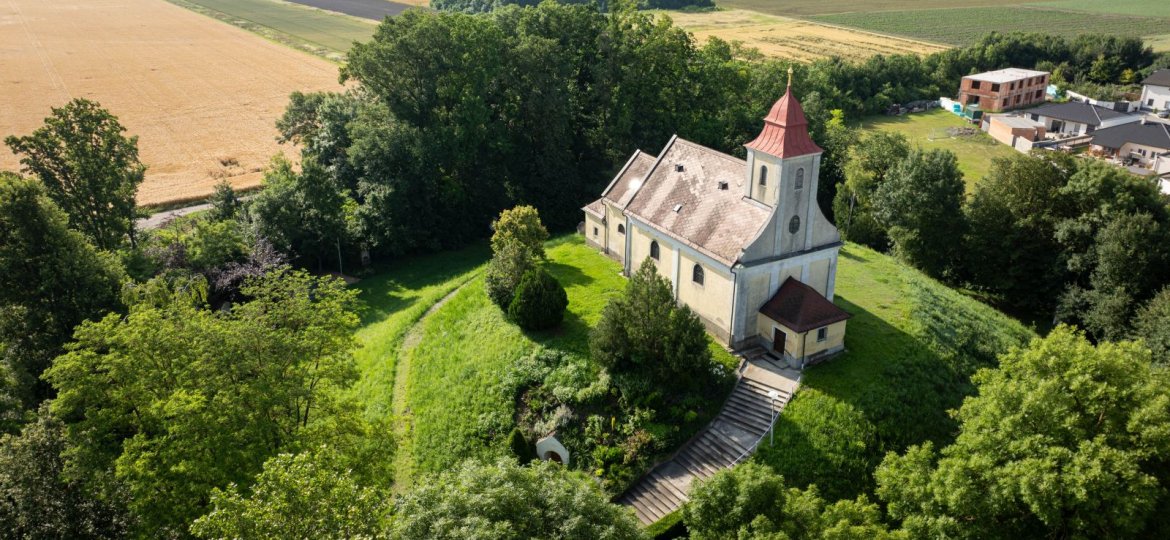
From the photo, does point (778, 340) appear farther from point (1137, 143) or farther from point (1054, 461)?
point (1137, 143)

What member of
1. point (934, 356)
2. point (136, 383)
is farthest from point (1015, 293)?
point (136, 383)

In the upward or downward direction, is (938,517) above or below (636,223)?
below

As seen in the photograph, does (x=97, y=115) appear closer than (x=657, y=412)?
No

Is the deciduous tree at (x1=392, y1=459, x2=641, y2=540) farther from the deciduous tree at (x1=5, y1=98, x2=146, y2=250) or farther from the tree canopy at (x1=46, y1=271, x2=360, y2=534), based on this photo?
the deciduous tree at (x1=5, y1=98, x2=146, y2=250)

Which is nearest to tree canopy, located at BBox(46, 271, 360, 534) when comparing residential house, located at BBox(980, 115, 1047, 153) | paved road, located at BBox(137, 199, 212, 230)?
paved road, located at BBox(137, 199, 212, 230)

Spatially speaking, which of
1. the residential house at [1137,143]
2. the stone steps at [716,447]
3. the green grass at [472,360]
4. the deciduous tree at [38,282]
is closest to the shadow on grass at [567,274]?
the green grass at [472,360]

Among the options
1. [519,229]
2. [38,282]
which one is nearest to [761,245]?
[519,229]

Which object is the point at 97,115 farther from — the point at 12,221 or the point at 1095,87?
the point at 1095,87

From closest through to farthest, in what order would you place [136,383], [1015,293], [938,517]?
[938,517] → [136,383] → [1015,293]

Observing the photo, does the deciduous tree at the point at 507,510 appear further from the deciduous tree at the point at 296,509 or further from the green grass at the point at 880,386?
the green grass at the point at 880,386
